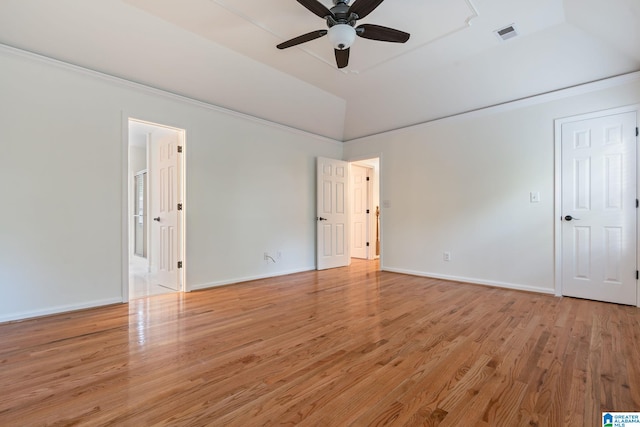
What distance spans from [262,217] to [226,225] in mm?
641

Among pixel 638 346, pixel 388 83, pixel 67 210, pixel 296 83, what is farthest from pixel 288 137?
pixel 638 346

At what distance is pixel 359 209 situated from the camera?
24.1 ft

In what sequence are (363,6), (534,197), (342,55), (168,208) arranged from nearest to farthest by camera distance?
1. (363,6)
2. (342,55)
3. (534,197)
4. (168,208)

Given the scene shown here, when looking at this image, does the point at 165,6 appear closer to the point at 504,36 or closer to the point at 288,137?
the point at 288,137

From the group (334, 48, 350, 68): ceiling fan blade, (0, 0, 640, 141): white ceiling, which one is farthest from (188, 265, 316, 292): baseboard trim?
(334, 48, 350, 68): ceiling fan blade

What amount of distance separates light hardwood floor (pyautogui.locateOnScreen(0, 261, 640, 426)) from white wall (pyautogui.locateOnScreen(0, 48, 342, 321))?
39 centimetres

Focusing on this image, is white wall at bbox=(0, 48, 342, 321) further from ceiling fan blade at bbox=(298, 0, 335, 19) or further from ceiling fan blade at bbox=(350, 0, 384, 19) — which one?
ceiling fan blade at bbox=(350, 0, 384, 19)

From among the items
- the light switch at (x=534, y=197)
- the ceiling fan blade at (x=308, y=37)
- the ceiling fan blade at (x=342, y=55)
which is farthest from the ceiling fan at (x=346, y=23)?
the light switch at (x=534, y=197)

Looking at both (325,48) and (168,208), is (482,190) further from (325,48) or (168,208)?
(168,208)

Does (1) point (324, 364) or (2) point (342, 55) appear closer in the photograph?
(1) point (324, 364)

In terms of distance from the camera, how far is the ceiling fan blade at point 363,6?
7.33 ft

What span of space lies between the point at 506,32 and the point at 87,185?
4.80 metres

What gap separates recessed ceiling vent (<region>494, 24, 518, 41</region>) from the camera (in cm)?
319

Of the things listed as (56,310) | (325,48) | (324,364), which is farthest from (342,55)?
(56,310)
